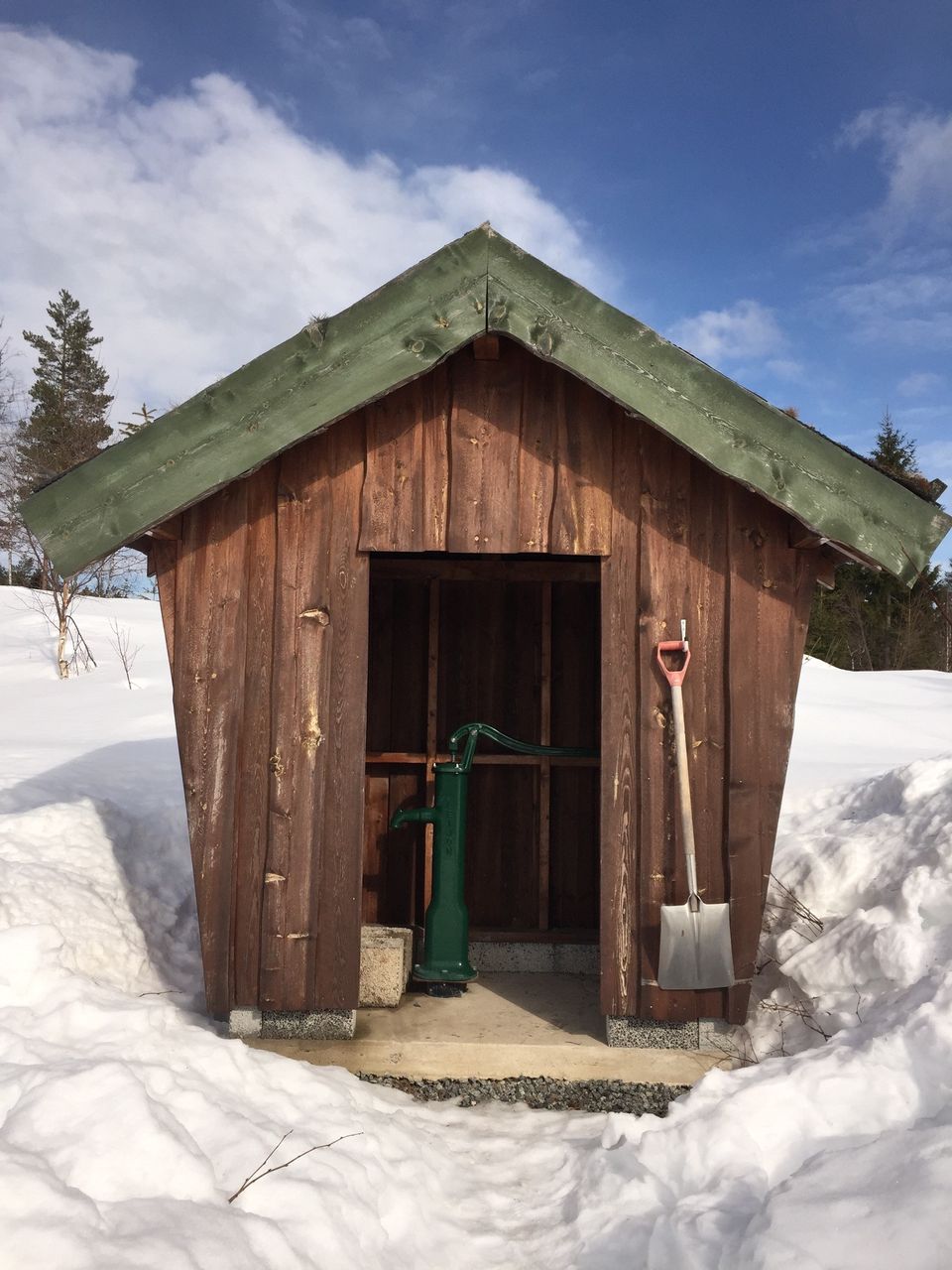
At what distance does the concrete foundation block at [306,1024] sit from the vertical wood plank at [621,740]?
107 cm

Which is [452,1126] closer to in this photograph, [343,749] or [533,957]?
[343,749]

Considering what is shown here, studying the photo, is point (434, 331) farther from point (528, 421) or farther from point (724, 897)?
point (724, 897)

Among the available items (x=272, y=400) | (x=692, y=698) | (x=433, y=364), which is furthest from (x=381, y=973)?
(x=433, y=364)

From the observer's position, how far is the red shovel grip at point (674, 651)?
140 inches

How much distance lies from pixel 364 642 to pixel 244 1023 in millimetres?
1610

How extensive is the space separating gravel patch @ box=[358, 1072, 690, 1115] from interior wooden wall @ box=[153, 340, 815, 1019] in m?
0.31

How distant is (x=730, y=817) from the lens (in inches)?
141

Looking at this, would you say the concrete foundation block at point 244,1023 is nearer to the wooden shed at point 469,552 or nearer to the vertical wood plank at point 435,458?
the wooden shed at point 469,552

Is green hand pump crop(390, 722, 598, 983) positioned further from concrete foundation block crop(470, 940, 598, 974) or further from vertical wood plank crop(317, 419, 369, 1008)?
vertical wood plank crop(317, 419, 369, 1008)

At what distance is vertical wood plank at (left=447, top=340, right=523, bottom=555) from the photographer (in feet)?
11.8

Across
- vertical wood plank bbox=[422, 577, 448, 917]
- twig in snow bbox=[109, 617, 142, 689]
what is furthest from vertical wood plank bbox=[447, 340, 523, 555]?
twig in snow bbox=[109, 617, 142, 689]

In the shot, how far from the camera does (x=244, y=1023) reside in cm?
363

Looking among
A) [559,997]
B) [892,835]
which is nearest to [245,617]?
[559,997]

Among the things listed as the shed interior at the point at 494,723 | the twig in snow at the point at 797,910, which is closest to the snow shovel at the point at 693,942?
the twig in snow at the point at 797,910
